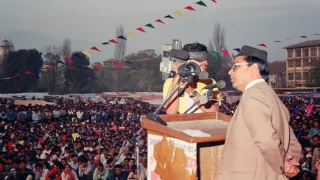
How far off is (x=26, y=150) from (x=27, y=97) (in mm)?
19029

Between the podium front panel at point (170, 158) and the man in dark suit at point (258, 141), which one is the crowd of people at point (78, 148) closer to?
the podium front panel at point (170, 158)

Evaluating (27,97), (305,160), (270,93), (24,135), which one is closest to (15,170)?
(24,135)

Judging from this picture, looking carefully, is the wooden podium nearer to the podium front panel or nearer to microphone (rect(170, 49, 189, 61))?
the podium front panel

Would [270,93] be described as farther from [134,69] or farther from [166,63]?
[134,69]

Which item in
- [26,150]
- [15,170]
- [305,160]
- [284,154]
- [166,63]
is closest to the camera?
[284,154]

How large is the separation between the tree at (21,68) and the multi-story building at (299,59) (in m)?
34.4

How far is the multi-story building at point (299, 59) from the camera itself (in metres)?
53.9

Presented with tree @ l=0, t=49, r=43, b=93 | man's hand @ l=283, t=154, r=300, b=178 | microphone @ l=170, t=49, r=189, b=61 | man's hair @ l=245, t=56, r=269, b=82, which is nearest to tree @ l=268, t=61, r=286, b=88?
tree @ l=0, t=49, r=43, b=93

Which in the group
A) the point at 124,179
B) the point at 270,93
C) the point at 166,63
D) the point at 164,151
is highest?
the point at 166,63

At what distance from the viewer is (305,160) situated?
8.34 m

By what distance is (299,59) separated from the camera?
5616 cm

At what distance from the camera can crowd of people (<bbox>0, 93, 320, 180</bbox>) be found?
8.45m

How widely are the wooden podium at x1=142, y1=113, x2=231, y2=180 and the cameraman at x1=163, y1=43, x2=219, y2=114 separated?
0.48 metres

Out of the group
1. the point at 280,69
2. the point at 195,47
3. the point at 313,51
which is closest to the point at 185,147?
the point at 195,47
